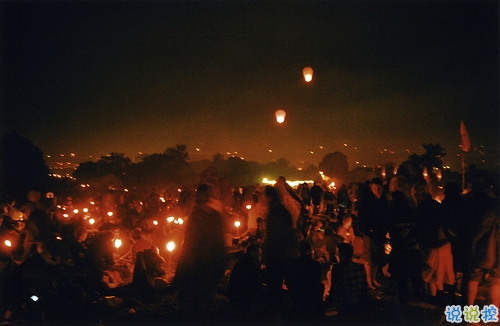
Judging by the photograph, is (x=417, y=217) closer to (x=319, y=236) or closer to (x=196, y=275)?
(x=319, y=236)

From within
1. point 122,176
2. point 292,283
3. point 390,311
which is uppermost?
point 122,176

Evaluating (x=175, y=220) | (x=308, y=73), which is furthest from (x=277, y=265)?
(x=308, y=73)

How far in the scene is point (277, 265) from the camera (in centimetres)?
685

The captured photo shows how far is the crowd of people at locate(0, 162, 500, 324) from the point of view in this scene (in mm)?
5285

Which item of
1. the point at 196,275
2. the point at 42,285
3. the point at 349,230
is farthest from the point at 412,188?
the point at 42,285

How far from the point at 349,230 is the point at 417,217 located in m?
2.95

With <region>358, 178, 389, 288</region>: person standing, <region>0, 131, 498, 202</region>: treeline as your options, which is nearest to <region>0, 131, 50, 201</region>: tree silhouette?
Answer: <region>0, 131, 498, 202</region>: treeline

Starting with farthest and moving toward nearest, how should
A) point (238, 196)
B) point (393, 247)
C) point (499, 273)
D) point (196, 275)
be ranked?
point (238, 196) < point (393, 247) < point (499, 273) < point (196, 275)

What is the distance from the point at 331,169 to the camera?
4259 cm

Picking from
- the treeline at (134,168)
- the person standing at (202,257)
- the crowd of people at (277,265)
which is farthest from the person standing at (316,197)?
the treeline at (134,168)

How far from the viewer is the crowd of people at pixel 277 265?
5285 mm

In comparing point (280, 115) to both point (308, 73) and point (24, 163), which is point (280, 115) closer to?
point (308, 73)

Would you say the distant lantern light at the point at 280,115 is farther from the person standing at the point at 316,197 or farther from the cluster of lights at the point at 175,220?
the cluster of lights at the point at 175,220

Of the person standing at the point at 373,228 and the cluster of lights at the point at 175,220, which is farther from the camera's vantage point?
the cluster of lights at the point at 175,220
